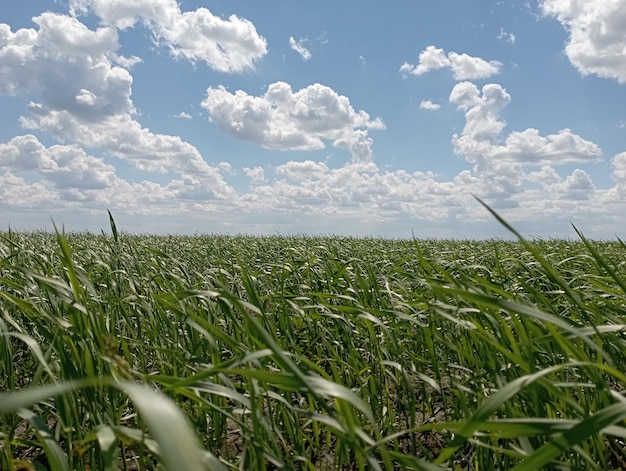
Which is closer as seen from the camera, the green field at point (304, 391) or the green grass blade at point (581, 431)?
the green grass blade at point (581, 431)

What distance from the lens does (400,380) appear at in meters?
2.77

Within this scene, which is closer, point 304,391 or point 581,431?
point 581,431

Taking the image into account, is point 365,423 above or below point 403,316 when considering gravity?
below

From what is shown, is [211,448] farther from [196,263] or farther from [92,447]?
[196,263]

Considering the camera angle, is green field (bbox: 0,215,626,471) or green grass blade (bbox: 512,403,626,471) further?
green field (bbox: 0,215,626,471)

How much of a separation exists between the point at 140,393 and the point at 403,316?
1.63 meters

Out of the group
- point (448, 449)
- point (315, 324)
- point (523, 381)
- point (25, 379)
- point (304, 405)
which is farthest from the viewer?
point (25, 379)

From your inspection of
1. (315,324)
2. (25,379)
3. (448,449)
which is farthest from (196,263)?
(448,449)

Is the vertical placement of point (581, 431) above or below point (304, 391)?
above

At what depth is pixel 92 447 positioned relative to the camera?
2.00 metres

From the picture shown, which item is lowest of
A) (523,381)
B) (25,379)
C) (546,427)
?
(25,379)

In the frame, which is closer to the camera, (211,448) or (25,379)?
(211,448)

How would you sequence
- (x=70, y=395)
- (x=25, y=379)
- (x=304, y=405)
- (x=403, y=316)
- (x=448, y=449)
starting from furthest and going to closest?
(x=25, y=379) → (x=304, y=405) → (x=403, y=316) → (x=70, y=395) → (x=448, y=449)

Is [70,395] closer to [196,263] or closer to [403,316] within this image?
[403,316]
